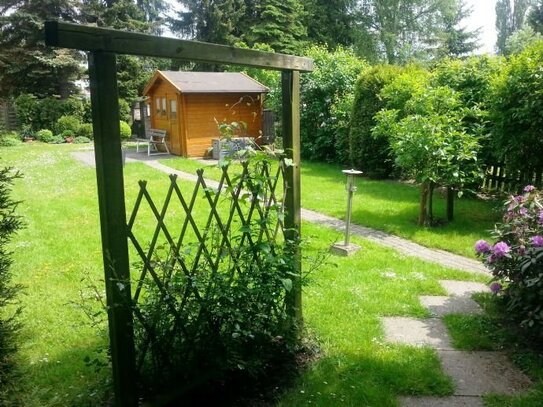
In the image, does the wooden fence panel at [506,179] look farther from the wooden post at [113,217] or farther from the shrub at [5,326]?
the shrub at [5,326]

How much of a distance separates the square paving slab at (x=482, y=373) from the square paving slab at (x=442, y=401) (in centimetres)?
6

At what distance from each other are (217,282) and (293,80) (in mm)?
1517

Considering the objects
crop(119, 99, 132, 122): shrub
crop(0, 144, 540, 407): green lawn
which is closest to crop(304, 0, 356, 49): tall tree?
crop(119, 99, 132, 122): shrub

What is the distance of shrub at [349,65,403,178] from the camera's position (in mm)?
11034

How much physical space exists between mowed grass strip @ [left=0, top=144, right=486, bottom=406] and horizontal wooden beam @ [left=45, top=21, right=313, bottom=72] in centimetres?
129

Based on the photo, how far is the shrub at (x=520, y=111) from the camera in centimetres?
625

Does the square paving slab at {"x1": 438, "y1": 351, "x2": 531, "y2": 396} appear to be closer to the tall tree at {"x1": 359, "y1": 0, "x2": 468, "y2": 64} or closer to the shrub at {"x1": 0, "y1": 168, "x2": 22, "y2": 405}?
the shrub at {"x1": 0, "y1": 168, "x2": 22, "y2": 405}

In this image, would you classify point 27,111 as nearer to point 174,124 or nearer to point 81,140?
point 81,140

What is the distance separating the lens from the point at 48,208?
8.01m

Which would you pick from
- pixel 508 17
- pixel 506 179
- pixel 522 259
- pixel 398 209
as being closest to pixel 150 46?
pixel 522 259

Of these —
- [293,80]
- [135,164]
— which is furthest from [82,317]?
[135,164]

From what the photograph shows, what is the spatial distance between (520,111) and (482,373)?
4.64m

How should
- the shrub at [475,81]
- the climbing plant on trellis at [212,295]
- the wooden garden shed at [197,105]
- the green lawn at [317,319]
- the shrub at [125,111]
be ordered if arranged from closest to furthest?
the climbing plant on trellis at [212,295] < the green lawn at [317,319] < the shrub at [475,81] < the wooden garden shed at [197,105] < the shrub at [125,111]

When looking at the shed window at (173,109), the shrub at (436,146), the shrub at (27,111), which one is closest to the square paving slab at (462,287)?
the shrub at (436,146)
